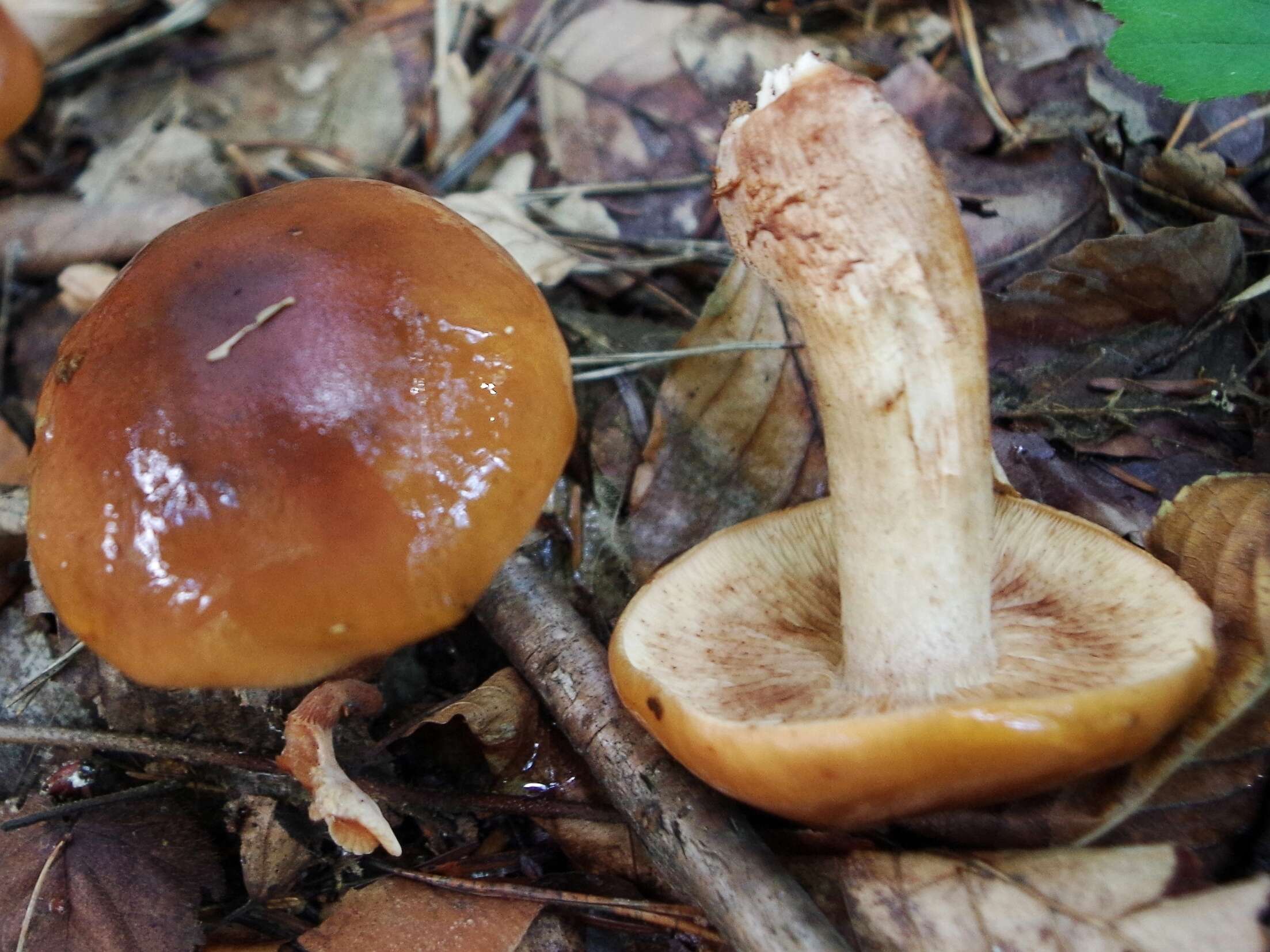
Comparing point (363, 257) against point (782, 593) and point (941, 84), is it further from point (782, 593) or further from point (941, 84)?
point (941, 84)

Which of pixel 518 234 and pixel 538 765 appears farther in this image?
pixel 518 234

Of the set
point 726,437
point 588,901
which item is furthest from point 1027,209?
point 588,901

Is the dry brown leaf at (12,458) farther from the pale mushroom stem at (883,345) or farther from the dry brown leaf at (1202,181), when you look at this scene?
the dry brown leaf at (1202,181)

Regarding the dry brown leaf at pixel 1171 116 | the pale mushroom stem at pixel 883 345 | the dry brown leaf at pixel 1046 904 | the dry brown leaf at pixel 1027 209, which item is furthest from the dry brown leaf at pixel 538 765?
the dry brown leaf at pixel 1171 116

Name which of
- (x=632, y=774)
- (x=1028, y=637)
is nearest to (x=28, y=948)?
(x=632, y=774)

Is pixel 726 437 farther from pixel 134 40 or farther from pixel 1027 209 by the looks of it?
pixel 134 40

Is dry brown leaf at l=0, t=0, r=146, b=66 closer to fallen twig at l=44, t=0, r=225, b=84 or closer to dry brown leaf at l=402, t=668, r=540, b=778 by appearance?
A: fallen twig at l=44, t=0, r=225, b=84
